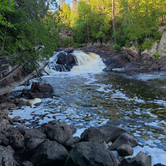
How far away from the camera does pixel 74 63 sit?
1006 inches

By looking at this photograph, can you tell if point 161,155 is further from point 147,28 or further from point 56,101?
point 147,28

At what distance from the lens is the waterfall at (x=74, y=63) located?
23.7 m

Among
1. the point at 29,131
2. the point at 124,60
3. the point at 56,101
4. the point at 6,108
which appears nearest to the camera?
the point at 29,131

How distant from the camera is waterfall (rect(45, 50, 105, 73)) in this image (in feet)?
77.6

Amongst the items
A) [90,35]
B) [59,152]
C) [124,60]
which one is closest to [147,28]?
[124,60]

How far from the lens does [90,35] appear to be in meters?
42.9

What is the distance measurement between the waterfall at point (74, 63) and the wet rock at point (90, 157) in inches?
775

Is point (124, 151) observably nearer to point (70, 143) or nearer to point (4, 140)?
point (70, 143)

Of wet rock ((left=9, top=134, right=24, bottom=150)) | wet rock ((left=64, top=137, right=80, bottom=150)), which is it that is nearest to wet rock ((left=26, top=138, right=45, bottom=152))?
wet rock ((left=9, top=134, right=24, bottom=150))

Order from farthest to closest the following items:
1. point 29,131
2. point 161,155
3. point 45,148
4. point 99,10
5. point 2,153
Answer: point 99,10, point 29,131, point 161,155, point 45,148, point 2,153

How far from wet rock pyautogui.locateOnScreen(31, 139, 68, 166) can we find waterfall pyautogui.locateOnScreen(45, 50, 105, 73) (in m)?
19.2

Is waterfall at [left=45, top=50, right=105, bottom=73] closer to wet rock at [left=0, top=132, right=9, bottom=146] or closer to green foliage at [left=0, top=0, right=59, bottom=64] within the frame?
green foliage at [left=0, top=0, right=59, bottom=64]

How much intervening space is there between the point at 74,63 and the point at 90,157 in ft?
74.6

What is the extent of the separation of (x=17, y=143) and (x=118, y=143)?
9.30 feet
